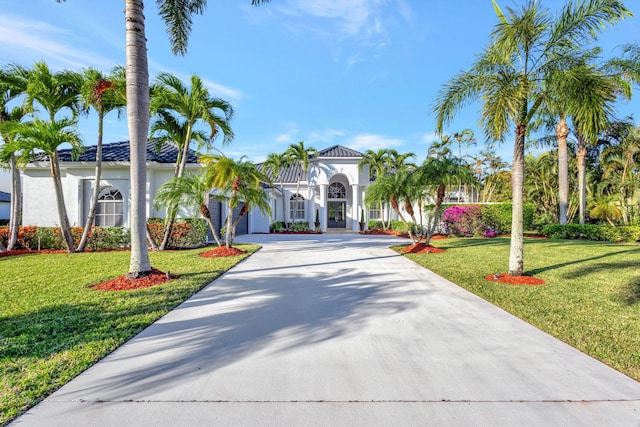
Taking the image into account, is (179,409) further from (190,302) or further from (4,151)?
(4,151)

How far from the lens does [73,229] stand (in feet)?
43.8

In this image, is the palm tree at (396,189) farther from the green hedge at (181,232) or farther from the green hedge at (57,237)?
the green hedge at (57,237)

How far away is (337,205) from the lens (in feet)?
97.1

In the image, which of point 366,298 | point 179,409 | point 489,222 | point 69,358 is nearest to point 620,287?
point 366,298

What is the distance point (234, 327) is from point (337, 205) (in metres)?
25.6

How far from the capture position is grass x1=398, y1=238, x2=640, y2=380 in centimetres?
385

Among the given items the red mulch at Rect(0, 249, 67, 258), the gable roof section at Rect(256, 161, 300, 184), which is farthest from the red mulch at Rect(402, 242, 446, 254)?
the gable roof section at Rect(256, 161, 300, 184)

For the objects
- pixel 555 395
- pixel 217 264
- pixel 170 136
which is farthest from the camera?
pixel 170 136

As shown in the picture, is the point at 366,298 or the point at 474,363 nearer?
the point at 474,363

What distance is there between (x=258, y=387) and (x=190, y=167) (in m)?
14.3

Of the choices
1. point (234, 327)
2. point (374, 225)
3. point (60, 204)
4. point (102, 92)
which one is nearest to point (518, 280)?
point (234, 327)

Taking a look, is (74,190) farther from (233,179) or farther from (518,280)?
(518,280)

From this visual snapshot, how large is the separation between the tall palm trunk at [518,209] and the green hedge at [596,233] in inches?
564

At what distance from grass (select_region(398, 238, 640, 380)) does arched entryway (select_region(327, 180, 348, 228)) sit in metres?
17.7
